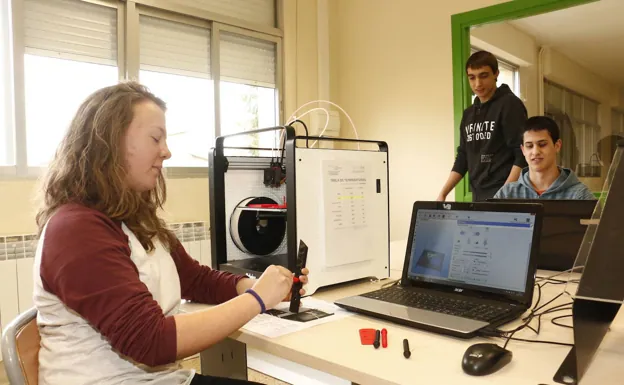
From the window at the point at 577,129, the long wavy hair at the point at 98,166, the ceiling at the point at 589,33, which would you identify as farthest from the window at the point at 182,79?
the window at the point at 577,129

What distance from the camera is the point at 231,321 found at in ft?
3.23

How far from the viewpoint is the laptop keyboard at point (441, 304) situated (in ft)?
3.39

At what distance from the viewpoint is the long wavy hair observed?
104 cm

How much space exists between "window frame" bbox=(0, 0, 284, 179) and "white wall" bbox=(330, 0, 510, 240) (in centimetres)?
58

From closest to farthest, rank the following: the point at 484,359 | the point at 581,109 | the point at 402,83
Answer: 1. the point at 484,359
2. the point at 581,109
3. the point at 402,83

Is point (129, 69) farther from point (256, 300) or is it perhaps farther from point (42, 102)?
point (256, 300)

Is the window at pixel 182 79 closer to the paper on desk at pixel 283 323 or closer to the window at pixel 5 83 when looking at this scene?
the window at pixel 5 83

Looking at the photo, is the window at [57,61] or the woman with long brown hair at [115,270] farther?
the window at [57,61]

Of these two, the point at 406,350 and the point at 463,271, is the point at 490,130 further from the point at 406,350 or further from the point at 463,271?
the point at 406,350

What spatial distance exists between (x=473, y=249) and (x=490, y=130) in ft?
5.81

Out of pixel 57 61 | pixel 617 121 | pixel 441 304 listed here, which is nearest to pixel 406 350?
pixel 441 304

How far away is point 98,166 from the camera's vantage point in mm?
1050

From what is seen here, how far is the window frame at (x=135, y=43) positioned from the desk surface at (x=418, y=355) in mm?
2085

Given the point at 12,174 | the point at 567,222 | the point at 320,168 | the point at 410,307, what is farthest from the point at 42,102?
the point at 567,222
